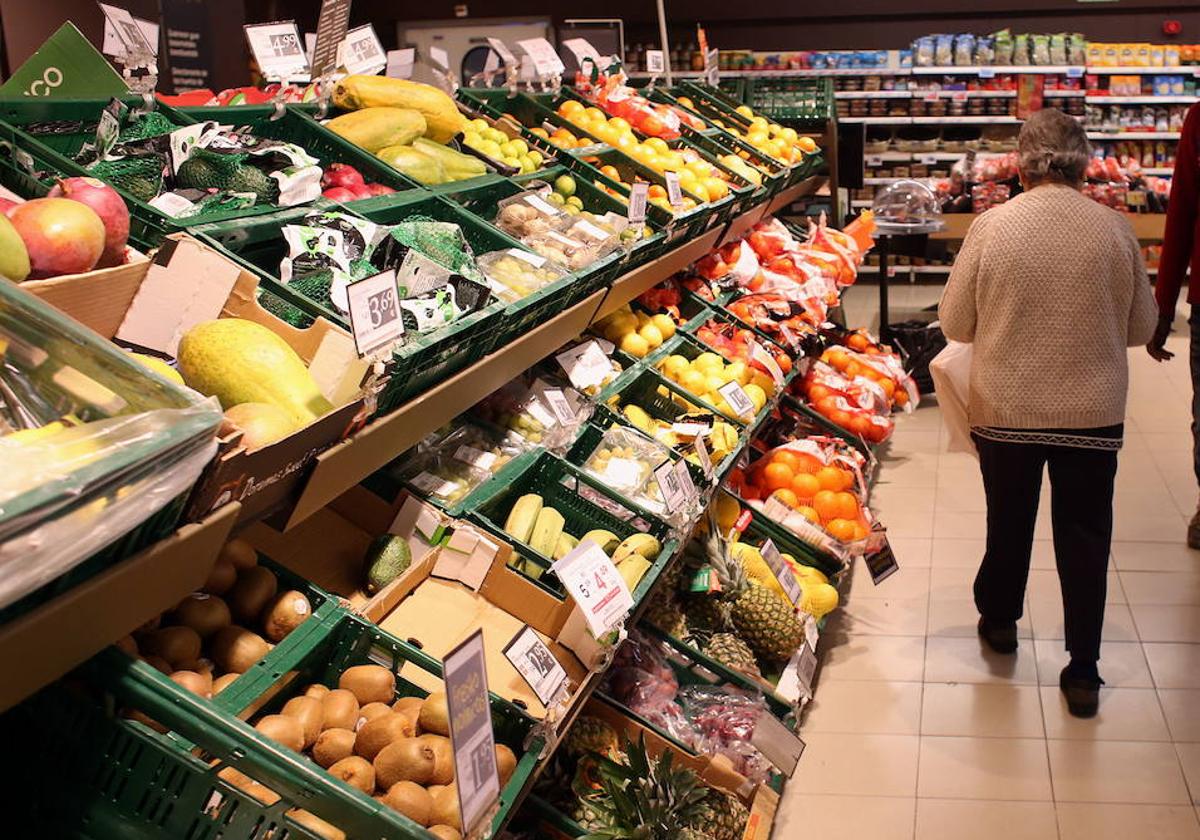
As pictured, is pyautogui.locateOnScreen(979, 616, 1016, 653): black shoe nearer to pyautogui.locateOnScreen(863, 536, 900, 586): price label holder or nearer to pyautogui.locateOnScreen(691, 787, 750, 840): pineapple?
pyautogui.locateOnScreen(863, 536, 900, 586): price label holder

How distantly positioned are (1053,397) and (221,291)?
2.55 meters

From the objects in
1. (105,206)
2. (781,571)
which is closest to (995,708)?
(781,571)

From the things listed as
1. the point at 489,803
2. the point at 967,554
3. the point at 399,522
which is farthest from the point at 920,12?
the point at 489,803

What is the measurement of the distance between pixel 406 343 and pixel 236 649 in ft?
1.88

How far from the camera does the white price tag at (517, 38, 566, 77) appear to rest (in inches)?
196

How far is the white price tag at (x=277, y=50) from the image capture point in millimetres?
3549

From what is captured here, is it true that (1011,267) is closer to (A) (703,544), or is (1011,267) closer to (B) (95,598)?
(A) (703,544)

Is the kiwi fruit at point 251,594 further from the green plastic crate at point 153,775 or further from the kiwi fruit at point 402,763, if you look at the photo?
the green plastic crate at point 153,775

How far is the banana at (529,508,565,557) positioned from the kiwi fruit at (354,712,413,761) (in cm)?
97

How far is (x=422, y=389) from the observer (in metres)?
2.25

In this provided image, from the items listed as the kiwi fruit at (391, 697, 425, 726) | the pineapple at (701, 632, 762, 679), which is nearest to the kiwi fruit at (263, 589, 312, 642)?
the kiwi fruit at (391, 697, 425, 726)

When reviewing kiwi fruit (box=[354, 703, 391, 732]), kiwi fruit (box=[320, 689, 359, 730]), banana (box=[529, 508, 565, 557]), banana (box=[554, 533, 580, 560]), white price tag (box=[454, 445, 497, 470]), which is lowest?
banana (box=[554, 533, 580, 560])

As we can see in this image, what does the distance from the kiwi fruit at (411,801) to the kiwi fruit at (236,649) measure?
1.09 ft

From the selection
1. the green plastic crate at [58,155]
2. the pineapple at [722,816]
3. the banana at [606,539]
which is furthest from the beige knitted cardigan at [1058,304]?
the green plastic crate at [58,155]
